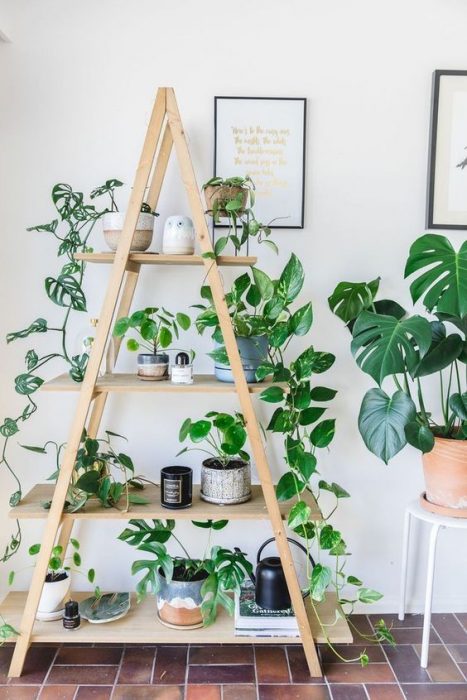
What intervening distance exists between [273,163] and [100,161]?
615mm

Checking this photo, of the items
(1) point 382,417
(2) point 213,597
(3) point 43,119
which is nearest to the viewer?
(1) point 382,417

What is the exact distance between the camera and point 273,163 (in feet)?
7.13

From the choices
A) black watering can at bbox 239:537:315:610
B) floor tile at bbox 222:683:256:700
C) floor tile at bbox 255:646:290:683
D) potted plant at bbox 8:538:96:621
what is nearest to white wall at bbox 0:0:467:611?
potted plant at bbox 8:538:96:621

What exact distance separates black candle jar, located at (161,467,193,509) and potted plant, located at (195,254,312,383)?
0.34 metres

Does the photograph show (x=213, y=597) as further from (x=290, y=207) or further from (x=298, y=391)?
(x=290, y=207)

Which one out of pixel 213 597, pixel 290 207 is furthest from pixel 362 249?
pixel 213 597

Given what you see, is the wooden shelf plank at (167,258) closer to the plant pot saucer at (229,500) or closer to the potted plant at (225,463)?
the potted plant at (225,463)

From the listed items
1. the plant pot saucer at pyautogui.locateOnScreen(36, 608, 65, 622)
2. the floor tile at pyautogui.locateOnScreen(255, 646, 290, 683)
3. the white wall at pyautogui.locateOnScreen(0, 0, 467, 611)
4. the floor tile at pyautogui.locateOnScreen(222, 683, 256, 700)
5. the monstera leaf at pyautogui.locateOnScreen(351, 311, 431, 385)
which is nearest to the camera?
the monstera leaf at pyautogui.locateOnScreen(351, 311, 431, 385)

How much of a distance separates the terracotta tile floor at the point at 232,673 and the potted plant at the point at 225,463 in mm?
533

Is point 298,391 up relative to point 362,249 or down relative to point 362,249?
down

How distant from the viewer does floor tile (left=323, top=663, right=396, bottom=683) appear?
6.29ft

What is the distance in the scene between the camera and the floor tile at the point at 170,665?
1.90 meters

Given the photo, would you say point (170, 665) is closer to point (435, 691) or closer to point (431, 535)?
point (435, 691)

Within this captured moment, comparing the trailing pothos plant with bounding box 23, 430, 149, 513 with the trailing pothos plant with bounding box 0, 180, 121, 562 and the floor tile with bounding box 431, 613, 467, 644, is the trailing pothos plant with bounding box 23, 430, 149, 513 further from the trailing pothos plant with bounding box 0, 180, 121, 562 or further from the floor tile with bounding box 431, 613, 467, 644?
the floor tile with bounding box 431, 613, 467, 644
